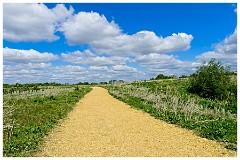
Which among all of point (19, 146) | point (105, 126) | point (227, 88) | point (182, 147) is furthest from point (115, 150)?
point (227, 88)

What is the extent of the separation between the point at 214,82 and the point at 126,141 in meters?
26.0

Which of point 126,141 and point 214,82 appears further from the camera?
point 214,82

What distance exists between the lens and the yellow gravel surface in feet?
25.8

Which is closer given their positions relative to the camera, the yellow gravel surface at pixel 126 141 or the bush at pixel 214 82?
the yellow gravel surface at pixel 126 141

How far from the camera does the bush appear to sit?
33.2 metres

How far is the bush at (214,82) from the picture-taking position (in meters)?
33.2

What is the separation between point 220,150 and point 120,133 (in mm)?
3515

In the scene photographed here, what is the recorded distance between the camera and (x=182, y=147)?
8453mm

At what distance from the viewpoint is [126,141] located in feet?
30.3

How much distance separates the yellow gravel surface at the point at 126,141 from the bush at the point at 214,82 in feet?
72.2

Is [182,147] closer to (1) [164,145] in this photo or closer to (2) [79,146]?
(1) [164,145]

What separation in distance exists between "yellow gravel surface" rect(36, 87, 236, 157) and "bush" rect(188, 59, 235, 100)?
2200 cm

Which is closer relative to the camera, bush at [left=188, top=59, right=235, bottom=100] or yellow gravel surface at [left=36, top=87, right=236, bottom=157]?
yellow gravel surface at [left=36, top=87, right=236, bottom=157]

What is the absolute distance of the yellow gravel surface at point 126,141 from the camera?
309 inches
